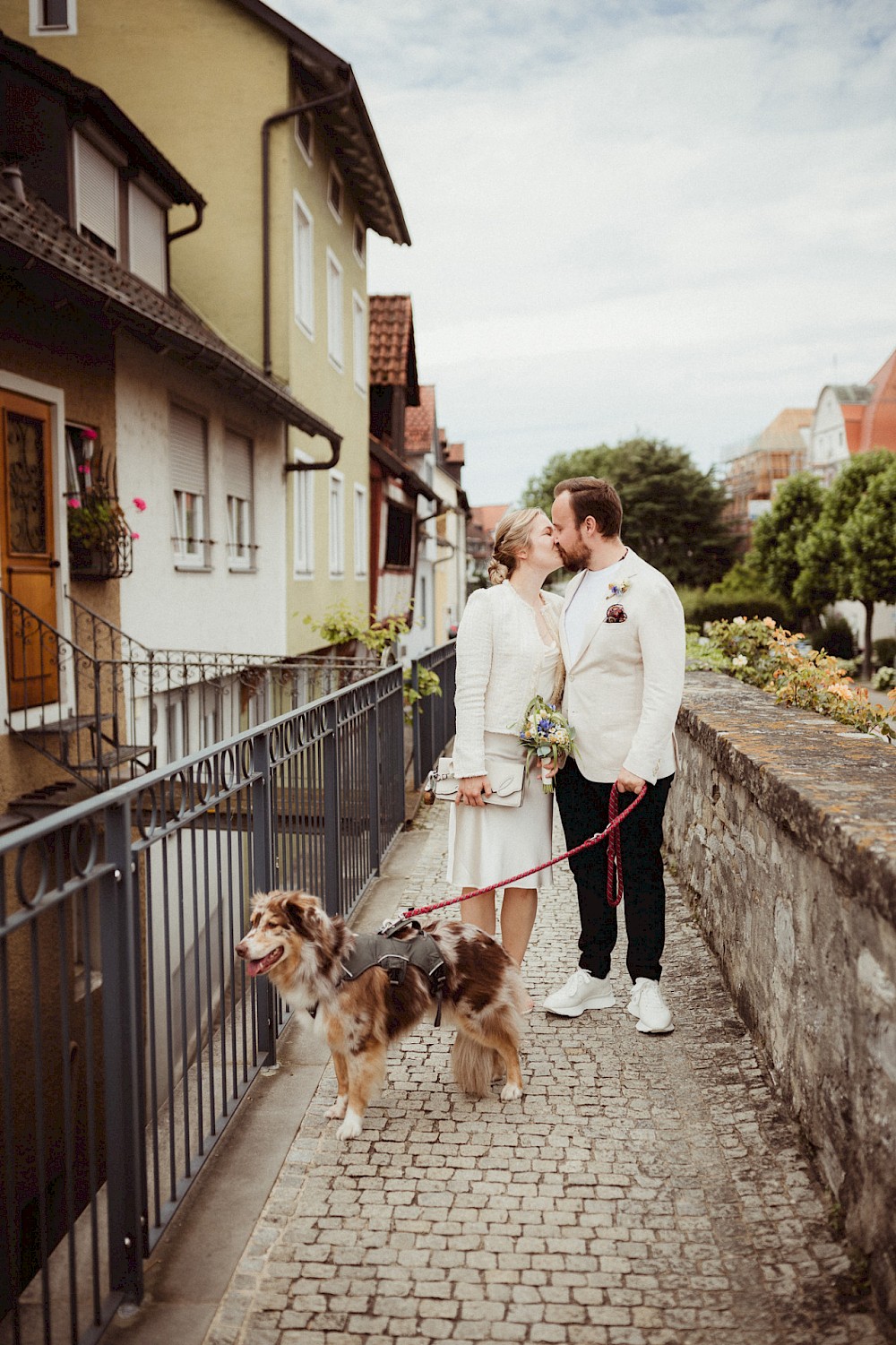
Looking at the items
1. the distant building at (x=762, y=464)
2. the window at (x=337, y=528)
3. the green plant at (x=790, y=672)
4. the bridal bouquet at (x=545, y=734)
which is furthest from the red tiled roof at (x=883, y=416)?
the bridal bouquet at (x=545, y=734)

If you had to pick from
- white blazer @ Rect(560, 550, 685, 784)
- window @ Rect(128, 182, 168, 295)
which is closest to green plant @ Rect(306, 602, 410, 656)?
window @ Rect(128, 182, 168, 295)

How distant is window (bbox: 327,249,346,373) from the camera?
17844 mm

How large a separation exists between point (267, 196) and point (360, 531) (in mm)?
8033

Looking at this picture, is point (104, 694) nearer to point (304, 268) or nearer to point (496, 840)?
point (496, 840)

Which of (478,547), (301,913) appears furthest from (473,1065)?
(478,547)

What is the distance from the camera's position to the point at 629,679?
409cm

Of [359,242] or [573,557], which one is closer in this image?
[573,557]

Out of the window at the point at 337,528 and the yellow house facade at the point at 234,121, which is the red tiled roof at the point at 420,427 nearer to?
the window at the point at 337,528

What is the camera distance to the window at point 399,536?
83.6ft

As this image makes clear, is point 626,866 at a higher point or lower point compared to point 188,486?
lower

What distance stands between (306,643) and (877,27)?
407 inches

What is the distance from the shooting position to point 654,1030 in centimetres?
418

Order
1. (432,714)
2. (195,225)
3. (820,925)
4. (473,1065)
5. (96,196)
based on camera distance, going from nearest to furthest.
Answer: (820,925) < (473,1065) < (432,714) < (96,196) < (195,225)

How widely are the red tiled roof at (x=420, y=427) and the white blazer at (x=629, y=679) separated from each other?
1389 inches
